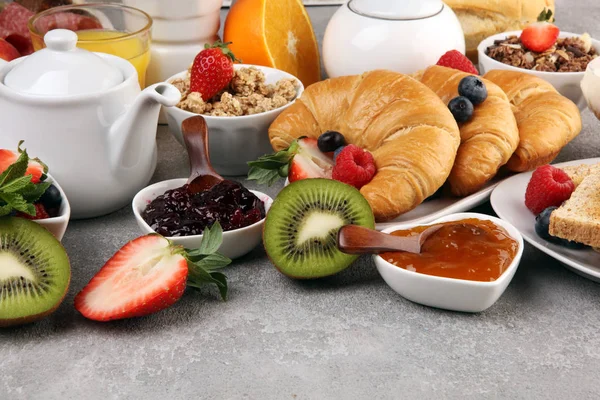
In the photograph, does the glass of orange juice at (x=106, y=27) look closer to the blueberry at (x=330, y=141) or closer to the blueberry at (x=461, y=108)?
the blueberry at (x=330, y=141)

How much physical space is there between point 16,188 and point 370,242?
0.58 m

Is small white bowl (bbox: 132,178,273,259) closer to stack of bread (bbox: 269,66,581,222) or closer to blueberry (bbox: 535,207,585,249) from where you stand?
stack of bread (bbox: 269,66,581,222)

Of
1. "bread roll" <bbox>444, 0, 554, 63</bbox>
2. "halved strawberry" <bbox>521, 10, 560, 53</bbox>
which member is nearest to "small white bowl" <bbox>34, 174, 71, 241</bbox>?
"halved strawberry" <bbox>521, 10, 560, 53</bbox>

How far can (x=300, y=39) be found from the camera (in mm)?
2146

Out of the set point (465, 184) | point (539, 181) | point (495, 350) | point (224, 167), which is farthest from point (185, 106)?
point (495, 350)

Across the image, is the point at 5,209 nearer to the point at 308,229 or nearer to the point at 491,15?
the point at 308,229

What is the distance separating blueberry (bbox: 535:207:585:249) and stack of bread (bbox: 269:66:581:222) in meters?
0.18

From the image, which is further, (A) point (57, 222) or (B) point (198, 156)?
(B) point (198, 156)

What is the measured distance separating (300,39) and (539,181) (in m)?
0.93

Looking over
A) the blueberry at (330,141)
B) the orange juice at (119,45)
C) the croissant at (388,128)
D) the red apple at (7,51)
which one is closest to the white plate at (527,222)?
the croissant at (388,128)

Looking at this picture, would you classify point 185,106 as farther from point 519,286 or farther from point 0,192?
point 519,286

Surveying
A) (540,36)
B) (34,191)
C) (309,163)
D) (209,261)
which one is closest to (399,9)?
(540,36)

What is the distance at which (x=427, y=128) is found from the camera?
1.49 m

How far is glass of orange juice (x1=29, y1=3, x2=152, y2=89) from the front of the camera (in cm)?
177
